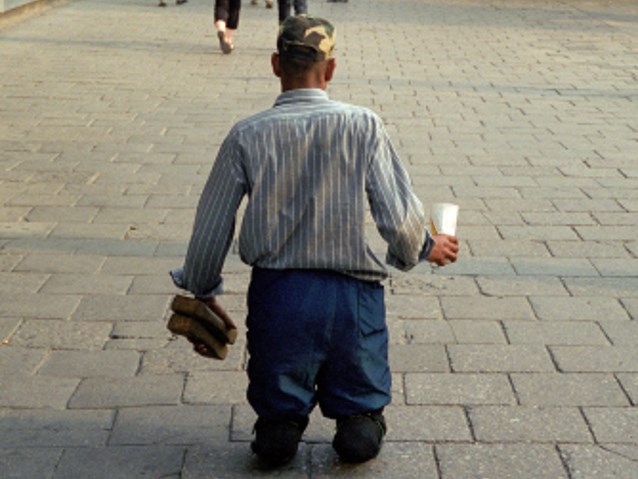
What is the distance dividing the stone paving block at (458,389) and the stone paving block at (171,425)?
0.68 metres

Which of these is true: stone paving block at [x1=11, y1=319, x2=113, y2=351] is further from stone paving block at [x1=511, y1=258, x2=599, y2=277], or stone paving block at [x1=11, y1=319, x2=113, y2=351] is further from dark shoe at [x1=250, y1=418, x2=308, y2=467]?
stone paving block at [x1=511, y1=258, x2=599, y2=277]

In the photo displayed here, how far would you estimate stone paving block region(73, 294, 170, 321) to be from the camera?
5281 mm

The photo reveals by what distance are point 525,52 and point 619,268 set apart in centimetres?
889

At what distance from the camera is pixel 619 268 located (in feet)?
19.9

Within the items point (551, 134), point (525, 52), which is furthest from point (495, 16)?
point (551, 134)

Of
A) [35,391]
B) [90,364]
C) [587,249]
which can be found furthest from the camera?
[587,249]

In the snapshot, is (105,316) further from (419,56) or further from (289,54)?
(419,56)

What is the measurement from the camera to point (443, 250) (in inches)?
143

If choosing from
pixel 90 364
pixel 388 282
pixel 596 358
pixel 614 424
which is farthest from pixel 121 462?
pixel 388 282

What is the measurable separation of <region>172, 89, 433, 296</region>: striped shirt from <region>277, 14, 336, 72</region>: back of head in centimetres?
8

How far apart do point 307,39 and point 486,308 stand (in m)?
2.25

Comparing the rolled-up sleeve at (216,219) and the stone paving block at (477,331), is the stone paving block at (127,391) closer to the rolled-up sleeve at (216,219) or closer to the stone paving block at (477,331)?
the rolled-up sleeve at (216,219)

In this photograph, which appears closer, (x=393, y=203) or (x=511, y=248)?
(x=393, y=203)

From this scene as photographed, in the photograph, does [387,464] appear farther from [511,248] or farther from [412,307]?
[511,248]
